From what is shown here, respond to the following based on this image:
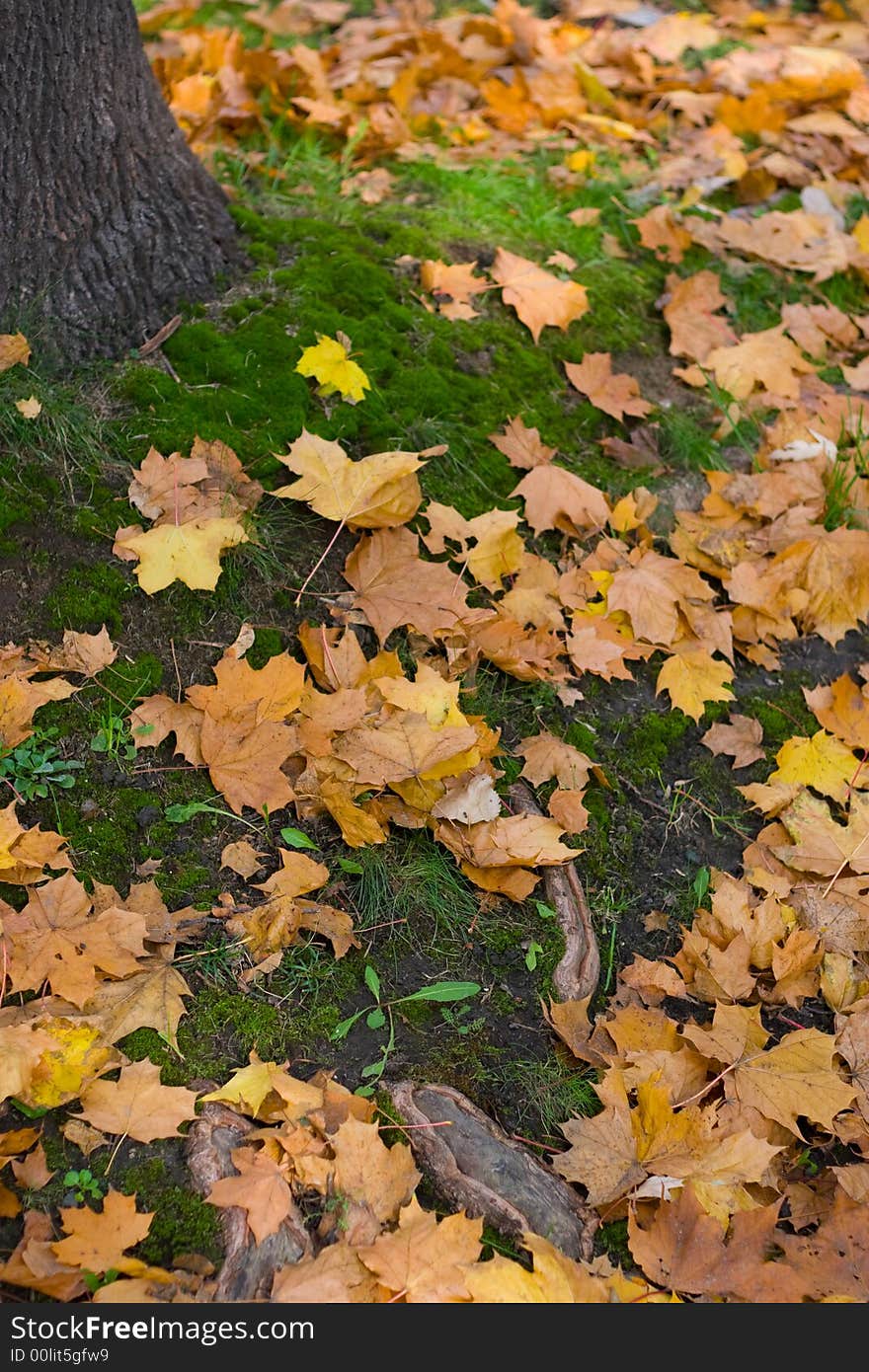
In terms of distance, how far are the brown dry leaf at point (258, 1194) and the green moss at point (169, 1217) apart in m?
0.04

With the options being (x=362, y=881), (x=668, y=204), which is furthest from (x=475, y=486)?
(x=668, y=204)

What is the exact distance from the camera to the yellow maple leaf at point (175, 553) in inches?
104

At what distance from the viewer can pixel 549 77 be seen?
15.8 ft

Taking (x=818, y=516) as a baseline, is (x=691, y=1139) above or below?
below

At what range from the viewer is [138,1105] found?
1.96 m

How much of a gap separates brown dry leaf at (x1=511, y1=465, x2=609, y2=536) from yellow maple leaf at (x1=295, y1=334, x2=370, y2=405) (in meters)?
0.53

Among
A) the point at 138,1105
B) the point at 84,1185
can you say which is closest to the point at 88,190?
the point at 138,1105

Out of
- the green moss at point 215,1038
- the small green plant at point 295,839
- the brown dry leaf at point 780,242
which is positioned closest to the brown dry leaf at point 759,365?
the brown dry leaf at point 780,242

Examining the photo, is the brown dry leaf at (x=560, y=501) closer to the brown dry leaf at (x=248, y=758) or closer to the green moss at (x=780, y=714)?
the green moss at (x=780, y=714)

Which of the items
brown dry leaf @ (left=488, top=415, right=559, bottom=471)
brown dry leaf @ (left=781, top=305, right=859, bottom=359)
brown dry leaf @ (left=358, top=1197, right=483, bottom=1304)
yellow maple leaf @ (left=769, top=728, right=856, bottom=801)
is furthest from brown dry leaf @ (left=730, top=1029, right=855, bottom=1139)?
brown dry leaf @ (left=781, top=305, right=859, bottom=359)

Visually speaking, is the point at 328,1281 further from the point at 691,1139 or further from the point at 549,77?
the point at 549,77

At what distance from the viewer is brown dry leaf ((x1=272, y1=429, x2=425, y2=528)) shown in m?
2.83

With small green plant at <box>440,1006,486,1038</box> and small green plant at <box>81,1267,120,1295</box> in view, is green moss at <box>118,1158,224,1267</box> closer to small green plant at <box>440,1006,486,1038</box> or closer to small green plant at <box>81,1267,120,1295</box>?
small green plant at <box>81,1267,120,1295</box>

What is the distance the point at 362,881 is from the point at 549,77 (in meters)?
3.99
